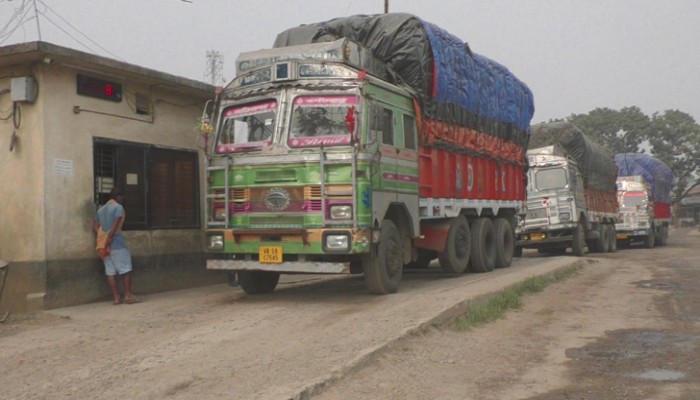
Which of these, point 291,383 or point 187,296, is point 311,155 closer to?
point 187,296

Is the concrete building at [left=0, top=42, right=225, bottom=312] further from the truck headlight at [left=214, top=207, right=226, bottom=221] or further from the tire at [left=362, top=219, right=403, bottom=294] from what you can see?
the tire at [left=362, top=219, right=403, bottom=294]

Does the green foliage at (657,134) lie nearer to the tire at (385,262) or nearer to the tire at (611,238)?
the tire at (611,238)

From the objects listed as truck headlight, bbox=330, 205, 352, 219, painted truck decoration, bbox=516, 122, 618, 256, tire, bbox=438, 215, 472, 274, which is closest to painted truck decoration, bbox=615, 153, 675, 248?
painted truck decoration, bbox=516, 122, 618, 256

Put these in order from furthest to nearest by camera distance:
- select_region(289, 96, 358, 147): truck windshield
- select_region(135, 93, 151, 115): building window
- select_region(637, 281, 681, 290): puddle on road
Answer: select_region(637, 281, 681, 290): puddle on road → select_region(135, 93, 151, 115): building window → select_region(289, 96, 358, 147): truck windshield

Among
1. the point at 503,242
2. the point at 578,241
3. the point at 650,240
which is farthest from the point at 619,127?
the point at 503,242

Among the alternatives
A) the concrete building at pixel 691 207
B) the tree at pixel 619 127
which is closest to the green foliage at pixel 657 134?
the tree at pixel 619 127

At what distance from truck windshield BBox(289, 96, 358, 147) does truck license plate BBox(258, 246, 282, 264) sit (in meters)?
1.33

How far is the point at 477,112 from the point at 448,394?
26.8ft

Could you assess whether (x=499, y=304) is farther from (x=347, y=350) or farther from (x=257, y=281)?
(x=257, y=281)

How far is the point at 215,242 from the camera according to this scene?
8.62m

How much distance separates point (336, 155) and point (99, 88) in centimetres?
364

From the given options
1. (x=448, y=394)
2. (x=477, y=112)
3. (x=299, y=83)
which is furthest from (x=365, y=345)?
(x=477, y=112)

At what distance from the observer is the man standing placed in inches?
336

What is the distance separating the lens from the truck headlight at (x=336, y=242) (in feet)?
25.6
